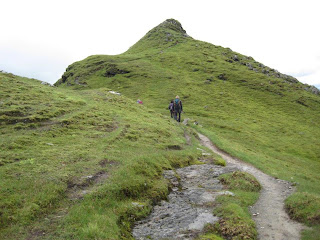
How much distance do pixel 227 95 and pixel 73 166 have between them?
78074 mm

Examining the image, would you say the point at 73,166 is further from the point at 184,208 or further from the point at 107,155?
the point at 184,208

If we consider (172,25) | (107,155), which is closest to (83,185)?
(107,155)

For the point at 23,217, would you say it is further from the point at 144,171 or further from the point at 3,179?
the point at 144,171

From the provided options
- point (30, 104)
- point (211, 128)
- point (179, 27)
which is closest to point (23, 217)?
point (30, 104)

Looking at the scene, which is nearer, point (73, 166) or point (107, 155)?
point (73, 166)

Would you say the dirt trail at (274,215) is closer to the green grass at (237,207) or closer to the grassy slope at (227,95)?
the green grass at (237,207)

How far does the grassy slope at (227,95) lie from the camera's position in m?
47.9

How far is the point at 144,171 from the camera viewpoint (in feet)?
63.6

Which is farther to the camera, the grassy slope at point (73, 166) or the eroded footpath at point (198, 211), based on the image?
the eroded footpath at point (198, 211)

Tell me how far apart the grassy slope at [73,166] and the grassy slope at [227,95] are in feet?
39.1

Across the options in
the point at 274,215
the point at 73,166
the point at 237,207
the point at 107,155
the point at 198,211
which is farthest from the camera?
the point at 107,155

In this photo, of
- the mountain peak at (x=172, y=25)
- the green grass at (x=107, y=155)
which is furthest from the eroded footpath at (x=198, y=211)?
the mountain peak at (x=172, y=25)

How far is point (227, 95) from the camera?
88.3m

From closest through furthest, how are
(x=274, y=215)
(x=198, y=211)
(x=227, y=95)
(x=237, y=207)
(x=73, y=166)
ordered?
1. (x=237, y=207)
2. (x=198, y=211)
3. (x=274, y=215)
4. (x=73, y=166)
5. (x=227, y=95)
